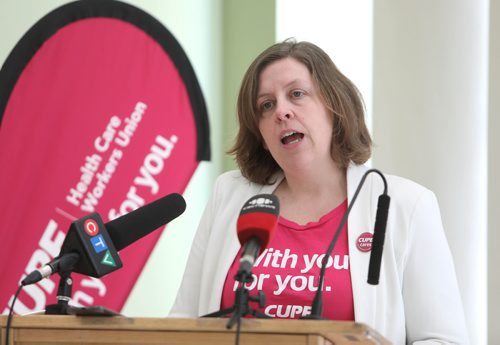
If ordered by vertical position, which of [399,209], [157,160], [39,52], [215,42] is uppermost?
[215,42]

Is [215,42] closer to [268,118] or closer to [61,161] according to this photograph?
[61,161]

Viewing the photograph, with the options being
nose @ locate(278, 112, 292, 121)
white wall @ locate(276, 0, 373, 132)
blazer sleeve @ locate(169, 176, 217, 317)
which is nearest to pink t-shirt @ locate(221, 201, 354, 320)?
blazer sleeve @ locate(169, 176, 217, 317)

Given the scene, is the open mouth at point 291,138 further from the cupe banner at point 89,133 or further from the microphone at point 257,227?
the cupe banner at point 89,133

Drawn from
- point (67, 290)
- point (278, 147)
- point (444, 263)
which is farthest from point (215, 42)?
point (67, 290)

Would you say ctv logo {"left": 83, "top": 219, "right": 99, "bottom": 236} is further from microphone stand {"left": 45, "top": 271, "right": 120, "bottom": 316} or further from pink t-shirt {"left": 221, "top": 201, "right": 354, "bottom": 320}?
pink t-shirt {"left": 221, "top": 201, "right": 354, "bottom": 320}

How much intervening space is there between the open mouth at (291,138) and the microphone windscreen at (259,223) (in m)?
0.74

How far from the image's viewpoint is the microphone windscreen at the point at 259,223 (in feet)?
4.87

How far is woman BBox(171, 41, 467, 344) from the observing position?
2.07 m

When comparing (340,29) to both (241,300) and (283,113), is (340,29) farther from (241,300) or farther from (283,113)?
(241,300)

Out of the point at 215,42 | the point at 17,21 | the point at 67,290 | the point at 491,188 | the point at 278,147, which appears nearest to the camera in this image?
the point at 67,290

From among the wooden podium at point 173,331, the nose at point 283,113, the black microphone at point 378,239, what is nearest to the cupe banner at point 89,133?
the nose at point 283,113

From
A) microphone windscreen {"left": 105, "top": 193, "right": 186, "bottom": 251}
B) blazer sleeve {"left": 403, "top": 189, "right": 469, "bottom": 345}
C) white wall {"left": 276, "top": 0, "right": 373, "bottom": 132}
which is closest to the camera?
microphone windscreen {"left": 105, "top": 193, "right": 186, "bottom": 251}

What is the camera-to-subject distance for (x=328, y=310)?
2070 millimetres

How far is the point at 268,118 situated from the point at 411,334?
683mm
